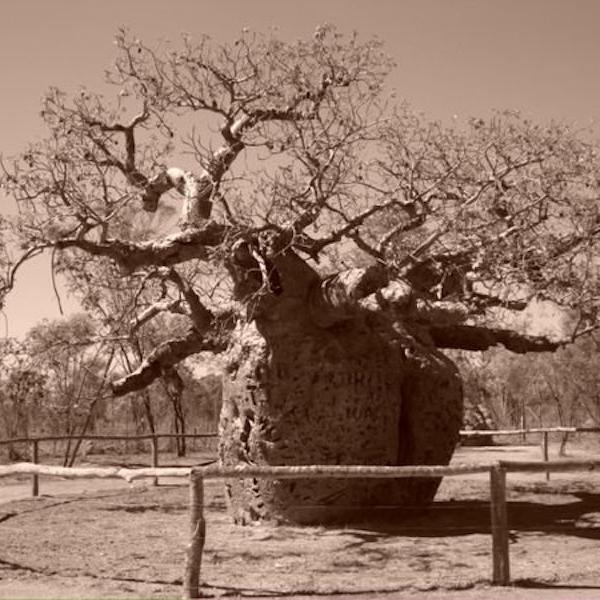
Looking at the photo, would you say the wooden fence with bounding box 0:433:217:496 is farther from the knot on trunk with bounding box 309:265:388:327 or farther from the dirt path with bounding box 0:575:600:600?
the dirt path with bounding box 0:575:600:600

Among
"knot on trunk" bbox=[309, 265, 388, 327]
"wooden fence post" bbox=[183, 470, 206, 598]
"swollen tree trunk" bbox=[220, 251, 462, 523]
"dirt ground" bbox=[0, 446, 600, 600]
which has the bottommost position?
"dirt ground" bbox=[0, 446, 600, 600]

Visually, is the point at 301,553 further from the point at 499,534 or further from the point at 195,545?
the point at 499,534

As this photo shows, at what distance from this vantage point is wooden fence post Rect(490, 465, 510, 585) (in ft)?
21.9

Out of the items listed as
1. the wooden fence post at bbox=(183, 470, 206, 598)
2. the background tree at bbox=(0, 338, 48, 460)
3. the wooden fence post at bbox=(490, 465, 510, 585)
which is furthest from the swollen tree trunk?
the background tree at bbox=(0, 338, 48, 460)

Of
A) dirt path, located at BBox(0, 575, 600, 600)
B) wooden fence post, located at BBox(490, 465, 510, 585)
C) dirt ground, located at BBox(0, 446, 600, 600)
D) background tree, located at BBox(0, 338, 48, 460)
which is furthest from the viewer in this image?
background tree, located at BBox(0, 338, 48, 460)

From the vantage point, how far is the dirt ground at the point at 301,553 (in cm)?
643

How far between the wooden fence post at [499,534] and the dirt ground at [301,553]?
13 centimetres

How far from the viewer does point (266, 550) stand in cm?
806

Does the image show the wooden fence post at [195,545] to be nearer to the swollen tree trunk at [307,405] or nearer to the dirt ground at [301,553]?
the dirt ground at [301,553]

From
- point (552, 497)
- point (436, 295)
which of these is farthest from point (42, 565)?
point (552, 497)

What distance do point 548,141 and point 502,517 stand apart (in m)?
6.11

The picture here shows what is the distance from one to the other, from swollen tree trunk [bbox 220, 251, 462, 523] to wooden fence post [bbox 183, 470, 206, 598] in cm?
303

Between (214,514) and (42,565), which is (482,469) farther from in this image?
(214,514)

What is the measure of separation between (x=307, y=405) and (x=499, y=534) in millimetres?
3277
